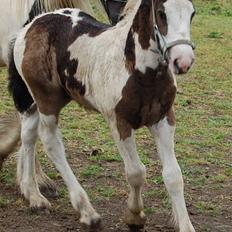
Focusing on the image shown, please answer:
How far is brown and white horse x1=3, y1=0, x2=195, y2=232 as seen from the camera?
Answer: 3.75m

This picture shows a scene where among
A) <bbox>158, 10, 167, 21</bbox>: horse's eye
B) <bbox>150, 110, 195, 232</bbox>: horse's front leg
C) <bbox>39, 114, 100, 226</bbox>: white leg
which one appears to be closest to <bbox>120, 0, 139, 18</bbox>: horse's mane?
<bbox>158, 10, 167, 21</bbox>: horse's eye

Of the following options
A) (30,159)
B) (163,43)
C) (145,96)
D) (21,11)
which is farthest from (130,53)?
(21,11)

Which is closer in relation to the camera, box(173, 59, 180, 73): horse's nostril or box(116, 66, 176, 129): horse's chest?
box(173, 59, 180, 73): horse's nostril

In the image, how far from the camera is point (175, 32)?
3.59 metres

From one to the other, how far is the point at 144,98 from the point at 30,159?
130cm

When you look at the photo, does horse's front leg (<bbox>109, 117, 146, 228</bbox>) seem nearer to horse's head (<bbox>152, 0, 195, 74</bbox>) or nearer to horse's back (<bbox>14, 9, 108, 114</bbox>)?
horse's back (<bbox>14, 9, 108, 114</bbox>)

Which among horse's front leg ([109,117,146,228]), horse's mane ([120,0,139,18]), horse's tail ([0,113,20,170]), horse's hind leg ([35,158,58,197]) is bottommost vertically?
horse's hind leg ([35,158,58,197])

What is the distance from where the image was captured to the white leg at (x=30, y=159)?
4859mm

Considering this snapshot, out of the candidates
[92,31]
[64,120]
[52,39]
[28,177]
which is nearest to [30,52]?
[52,39]

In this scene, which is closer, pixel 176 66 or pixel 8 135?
pixel 176 66

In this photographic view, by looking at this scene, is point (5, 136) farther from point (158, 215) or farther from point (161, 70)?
point (161, 70)

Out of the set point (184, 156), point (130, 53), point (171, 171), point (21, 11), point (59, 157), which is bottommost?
point (184, 156)

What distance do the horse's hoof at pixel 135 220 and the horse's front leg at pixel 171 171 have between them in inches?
11.4

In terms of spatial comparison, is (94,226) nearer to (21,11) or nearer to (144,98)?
(144,98)
